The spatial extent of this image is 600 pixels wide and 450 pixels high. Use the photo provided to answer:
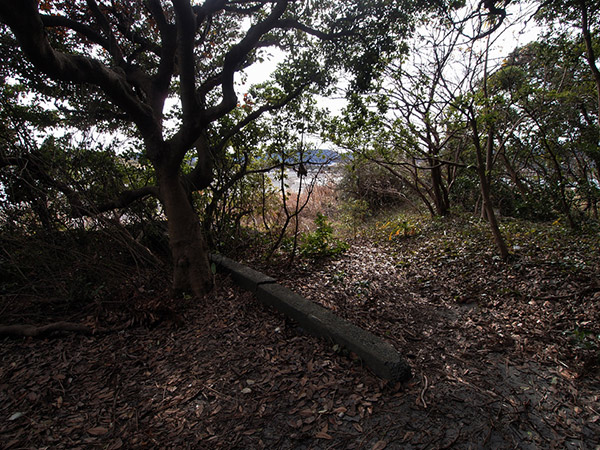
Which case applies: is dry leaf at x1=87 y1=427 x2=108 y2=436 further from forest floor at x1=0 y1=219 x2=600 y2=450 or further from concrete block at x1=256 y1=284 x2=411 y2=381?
concrete block at x1=256 y1=284 x2=411 y2=381

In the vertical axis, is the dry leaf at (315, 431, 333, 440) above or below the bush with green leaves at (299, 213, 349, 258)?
below

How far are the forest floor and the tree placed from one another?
1.02m

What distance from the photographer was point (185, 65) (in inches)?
116

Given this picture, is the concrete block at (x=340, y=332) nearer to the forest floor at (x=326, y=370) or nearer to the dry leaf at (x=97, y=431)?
the forest floor at (x=326, y=370)

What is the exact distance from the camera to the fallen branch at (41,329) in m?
2.84

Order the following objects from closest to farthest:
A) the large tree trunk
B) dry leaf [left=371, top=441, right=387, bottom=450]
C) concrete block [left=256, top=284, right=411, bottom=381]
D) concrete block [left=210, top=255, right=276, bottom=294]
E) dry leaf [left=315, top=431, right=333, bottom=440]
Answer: dry leaf [left=371, top=441, right=387, bottom=450]
dry leaf [left=315, top=431, right=333, bottom=440]
concrete block [left=256, top=284, right=411, bottom=381]
the large tree trunk
concrete block [left=210, top=255, right=276, bottom=294]

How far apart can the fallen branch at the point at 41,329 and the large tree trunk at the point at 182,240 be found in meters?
0.95

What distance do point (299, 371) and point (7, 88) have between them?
511 cm

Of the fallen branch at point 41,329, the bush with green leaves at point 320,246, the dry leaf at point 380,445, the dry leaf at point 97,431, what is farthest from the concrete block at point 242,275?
the dry leaf at point 380,445

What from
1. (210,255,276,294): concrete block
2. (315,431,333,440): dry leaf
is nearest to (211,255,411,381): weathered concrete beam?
(210,255,276,294): concrete block

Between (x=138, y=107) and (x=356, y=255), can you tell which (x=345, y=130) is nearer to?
(x=356, y=255)

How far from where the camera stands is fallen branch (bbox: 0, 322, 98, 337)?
112 inches

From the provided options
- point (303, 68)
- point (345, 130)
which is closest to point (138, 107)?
point (303, 68)

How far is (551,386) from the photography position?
81.4 inches
